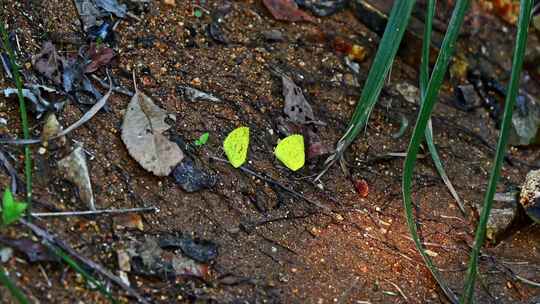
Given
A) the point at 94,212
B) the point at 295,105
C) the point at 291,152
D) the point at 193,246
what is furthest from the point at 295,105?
the point at 94,212

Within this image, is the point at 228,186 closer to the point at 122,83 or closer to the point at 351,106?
the point at 122,83

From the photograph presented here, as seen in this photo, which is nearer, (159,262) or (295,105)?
(159,262)

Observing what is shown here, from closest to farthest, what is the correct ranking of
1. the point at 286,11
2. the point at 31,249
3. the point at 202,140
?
the point at 31,249 → the point at 202,140 → the point at 286,11

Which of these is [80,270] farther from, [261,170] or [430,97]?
[430,97]

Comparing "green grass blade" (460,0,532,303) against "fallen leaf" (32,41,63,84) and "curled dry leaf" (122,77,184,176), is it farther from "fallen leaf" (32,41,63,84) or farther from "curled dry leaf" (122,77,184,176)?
"fallen leaf" (32,41,63,84)

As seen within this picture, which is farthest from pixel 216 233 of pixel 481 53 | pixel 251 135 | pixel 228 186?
pixel 481 53
